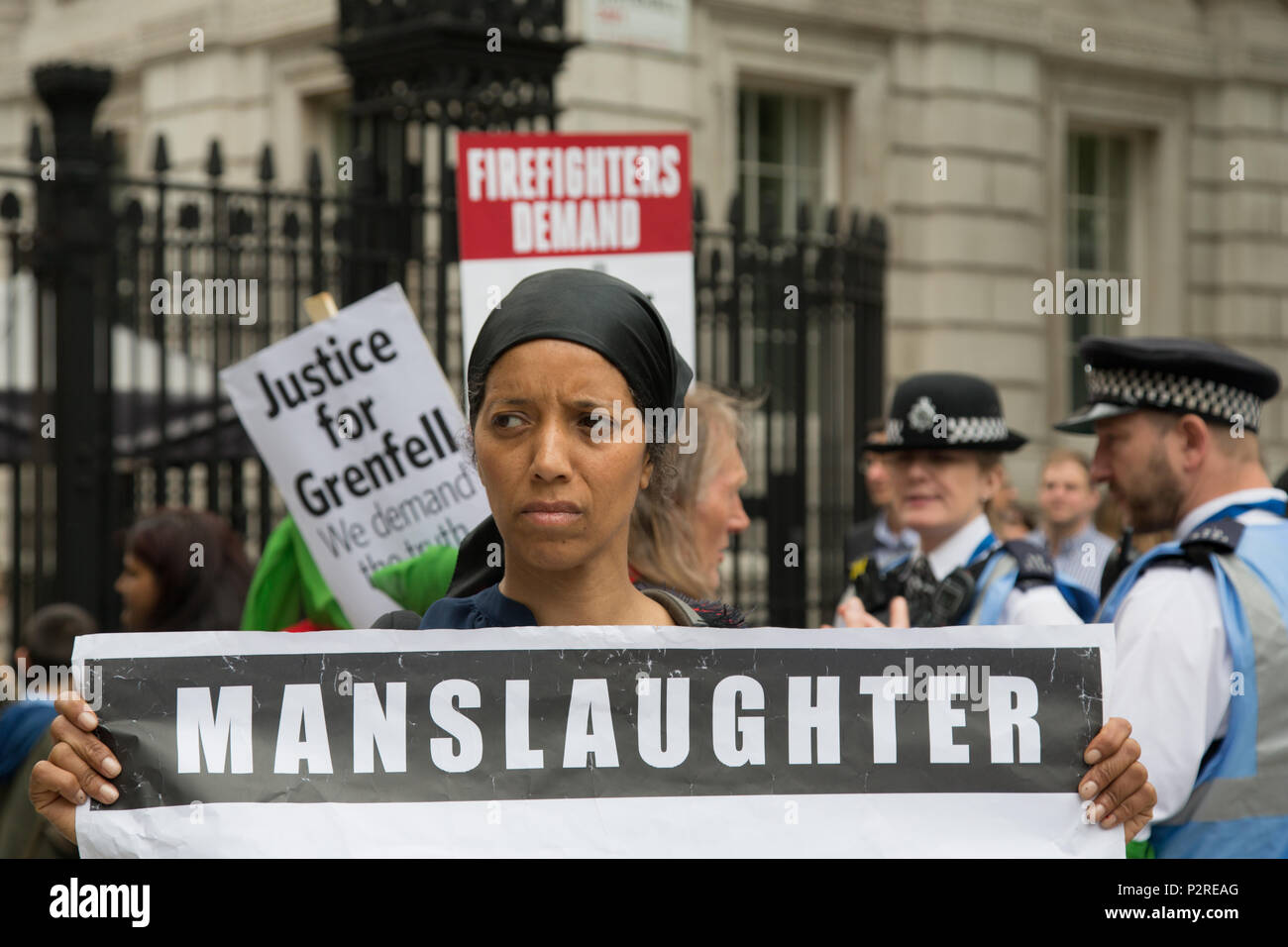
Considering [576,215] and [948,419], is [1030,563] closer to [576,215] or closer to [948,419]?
[948,419]

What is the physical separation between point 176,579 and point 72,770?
331 centimetres

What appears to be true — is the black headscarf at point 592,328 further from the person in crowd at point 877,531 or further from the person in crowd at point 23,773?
the person in crowd at point 877,531

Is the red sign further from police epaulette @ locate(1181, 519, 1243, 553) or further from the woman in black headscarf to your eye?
the woman in black headscarf

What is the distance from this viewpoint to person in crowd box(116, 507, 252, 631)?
5379mm

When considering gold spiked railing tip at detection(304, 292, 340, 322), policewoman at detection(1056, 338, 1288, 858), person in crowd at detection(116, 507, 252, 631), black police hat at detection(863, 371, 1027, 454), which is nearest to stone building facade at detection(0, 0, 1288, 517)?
person in crowd at detection(116, 507, 252, 631)

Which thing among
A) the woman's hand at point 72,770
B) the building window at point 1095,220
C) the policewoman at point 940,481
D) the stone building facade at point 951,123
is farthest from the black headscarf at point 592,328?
the building window at point 1095,220

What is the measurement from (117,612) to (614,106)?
711 cm

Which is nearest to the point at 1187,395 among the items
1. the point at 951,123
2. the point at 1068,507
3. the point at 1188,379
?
the point at 1188,379

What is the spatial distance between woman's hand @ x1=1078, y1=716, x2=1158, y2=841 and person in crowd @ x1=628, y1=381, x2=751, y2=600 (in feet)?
4.14

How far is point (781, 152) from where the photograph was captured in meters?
14.9

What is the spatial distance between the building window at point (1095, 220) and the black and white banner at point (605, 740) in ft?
48.4

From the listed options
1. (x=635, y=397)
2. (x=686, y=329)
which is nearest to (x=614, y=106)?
(x=686, y=329)
